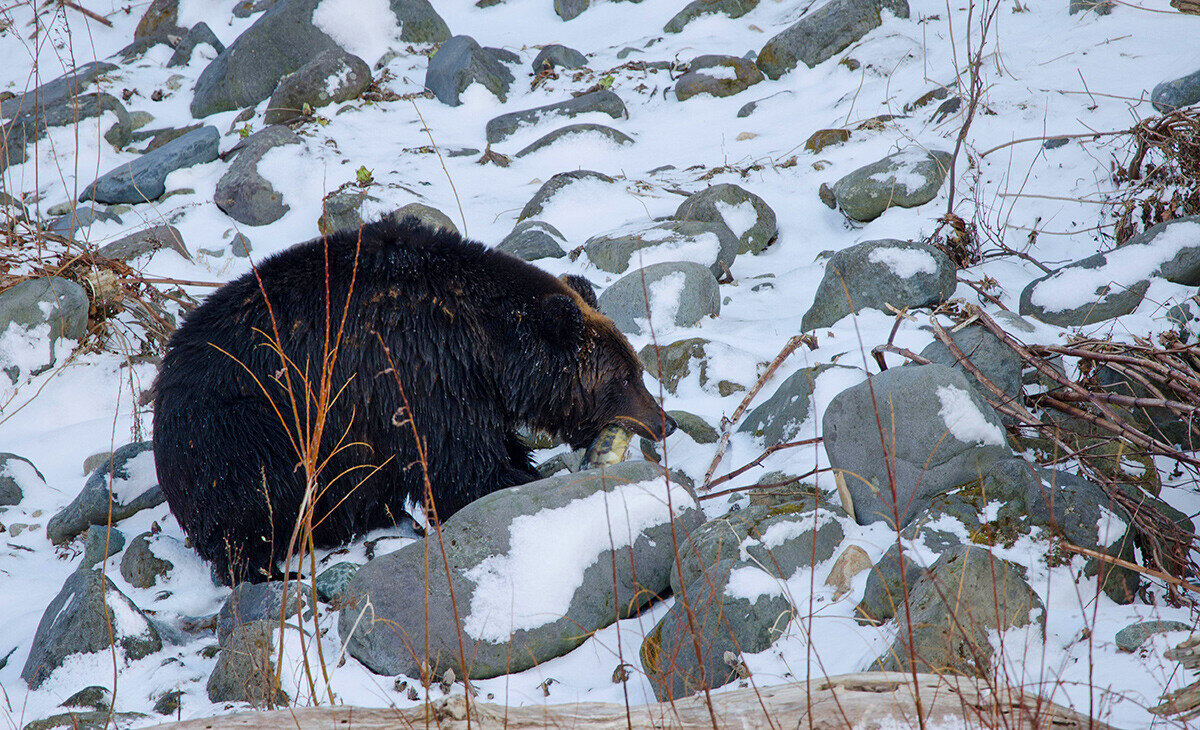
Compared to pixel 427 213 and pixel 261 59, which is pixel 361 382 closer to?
pixel 427 213

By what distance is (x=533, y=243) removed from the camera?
23.9 ft

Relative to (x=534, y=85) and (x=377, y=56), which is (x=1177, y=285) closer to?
(x=534, y=85)

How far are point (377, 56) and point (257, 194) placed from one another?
392cm

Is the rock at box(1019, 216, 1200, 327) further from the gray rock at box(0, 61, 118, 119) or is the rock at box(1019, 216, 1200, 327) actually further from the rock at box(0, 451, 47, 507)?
the gray rock at box(0, 61, 118, 119)

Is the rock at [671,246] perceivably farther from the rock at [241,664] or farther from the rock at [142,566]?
the rock at [241,664]

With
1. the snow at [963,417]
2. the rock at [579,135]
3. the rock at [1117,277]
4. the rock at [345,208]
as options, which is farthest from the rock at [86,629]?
the rock at [579,135]

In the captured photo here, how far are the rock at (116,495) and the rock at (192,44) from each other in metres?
9.07

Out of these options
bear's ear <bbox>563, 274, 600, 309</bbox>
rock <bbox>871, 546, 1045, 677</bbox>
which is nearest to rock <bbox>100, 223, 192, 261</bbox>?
bear's ear <bbox>563, 274, 600, 309</bbox>

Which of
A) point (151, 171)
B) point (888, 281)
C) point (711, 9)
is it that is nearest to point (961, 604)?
point (888, 281)

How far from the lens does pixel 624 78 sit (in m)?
10.8

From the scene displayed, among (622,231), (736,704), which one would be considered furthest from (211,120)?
(736,704)

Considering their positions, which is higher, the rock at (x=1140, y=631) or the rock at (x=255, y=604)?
the rock at (x=255, y=604)

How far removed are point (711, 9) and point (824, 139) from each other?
4.20 m

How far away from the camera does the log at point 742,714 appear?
6.78 ft
